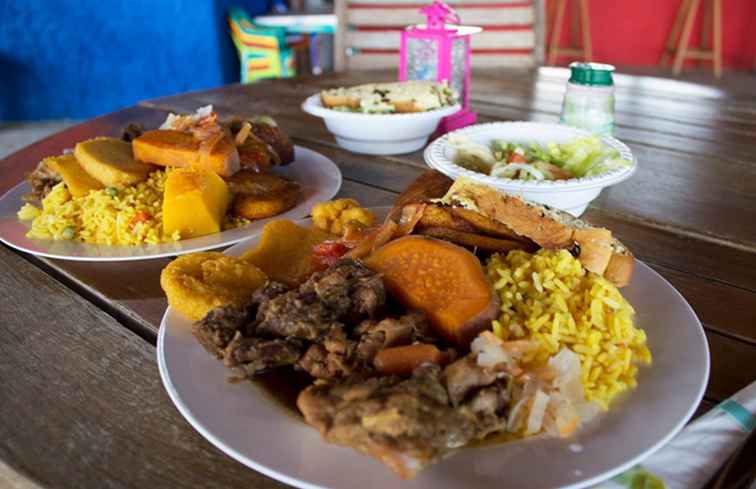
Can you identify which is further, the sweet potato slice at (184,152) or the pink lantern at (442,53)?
the pink lantern at (442,53)

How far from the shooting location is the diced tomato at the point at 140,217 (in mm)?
1433

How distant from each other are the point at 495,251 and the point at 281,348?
0.44 meters

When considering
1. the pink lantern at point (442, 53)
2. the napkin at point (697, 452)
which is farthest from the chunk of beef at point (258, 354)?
the pink lantern at point (442, 53)

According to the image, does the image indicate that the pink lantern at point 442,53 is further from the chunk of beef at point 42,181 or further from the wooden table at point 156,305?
the chunk of beef at point 42,181

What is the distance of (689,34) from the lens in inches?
274

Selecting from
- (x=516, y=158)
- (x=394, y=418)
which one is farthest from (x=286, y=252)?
(x=516, y=158)

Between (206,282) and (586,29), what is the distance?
23.0 feet

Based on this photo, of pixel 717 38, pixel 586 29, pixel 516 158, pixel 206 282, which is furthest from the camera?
pixel 586 29

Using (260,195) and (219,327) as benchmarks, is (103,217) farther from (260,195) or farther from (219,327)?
(219,327)

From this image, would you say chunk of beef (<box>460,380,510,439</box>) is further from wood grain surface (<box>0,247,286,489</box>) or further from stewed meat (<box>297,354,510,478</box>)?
wood grain surface (<box>0,247,286,489</box>)

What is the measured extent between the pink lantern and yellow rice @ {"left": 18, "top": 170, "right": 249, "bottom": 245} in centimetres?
114

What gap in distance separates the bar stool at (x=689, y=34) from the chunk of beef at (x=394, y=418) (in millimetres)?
6765

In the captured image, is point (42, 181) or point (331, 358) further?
point (42, 181)

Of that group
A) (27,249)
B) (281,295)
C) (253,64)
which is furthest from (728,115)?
(253,64)
